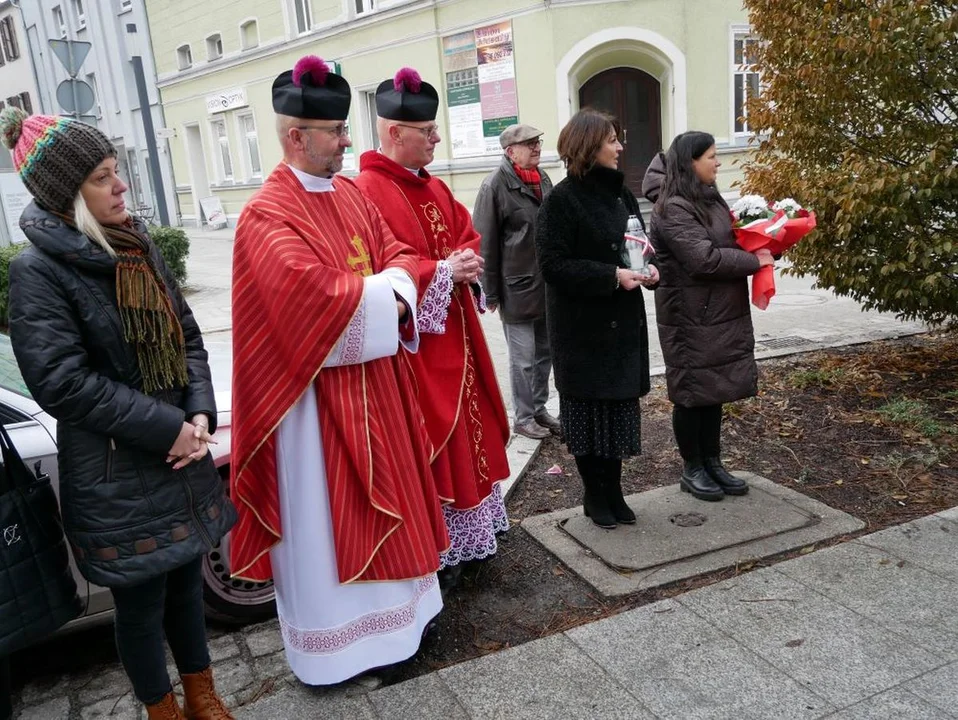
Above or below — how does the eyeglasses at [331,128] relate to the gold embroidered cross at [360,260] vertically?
above

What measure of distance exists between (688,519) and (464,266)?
71.5 inches

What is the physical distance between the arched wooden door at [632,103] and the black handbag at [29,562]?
48.1 feet

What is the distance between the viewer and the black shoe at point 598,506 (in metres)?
3.99

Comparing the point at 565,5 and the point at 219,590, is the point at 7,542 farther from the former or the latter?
the point at 565,5

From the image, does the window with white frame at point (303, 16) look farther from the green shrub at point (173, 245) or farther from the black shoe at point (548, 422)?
the black shoe at point (548, 422)

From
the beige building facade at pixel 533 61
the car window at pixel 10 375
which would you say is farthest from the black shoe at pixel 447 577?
the beige building facade at pixel 533 61

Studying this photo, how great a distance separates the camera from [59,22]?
97.0 feet

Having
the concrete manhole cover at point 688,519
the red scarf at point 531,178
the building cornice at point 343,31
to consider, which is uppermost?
the building cornice at point 343,31

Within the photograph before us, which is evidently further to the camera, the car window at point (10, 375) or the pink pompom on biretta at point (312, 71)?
the car window at point (10, 375)

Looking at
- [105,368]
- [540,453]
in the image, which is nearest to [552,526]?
[540,453]

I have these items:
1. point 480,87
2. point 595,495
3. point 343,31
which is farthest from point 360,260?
point 343,31

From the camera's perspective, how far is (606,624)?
124 inches

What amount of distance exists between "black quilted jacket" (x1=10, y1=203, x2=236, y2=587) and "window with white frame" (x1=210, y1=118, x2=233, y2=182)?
905 inches

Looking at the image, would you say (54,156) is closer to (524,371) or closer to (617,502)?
(617,502)
